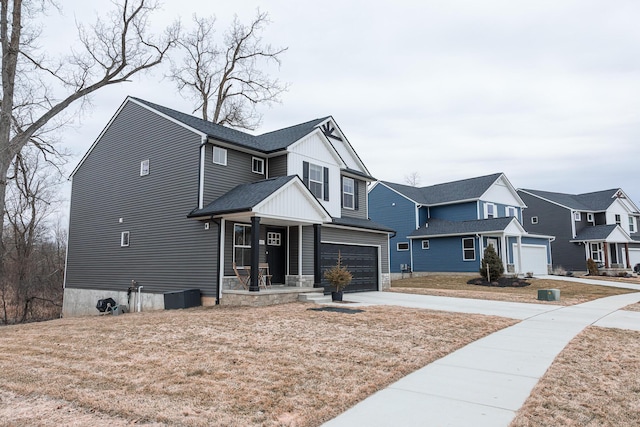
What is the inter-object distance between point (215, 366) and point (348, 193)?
46.2 ft

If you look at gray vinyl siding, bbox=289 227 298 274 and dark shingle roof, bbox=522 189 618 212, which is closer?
gray vinyl siding, bbox=289 227 298 274

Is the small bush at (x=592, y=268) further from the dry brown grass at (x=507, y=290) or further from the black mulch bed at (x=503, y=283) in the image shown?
the black mulch bed at (x=503, y=283)

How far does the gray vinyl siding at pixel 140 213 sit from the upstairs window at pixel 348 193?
7.08 m

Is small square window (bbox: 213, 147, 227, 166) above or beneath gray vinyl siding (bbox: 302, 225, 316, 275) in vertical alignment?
above

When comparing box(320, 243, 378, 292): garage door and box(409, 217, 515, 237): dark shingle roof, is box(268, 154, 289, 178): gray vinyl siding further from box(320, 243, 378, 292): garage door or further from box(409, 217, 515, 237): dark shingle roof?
box(409, 217, 515, 237): dark shingle roof

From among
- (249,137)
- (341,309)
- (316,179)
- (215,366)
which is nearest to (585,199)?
(316,179)

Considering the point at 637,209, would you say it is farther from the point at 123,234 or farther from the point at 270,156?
the point at 123,234

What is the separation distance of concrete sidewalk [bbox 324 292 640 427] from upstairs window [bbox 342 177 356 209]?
10.1 metres

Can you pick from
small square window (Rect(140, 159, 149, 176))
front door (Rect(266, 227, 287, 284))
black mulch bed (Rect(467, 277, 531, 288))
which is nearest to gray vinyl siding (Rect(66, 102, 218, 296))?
small square window (Rect(140, 159, 149, 176))

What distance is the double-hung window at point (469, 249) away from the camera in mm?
26453

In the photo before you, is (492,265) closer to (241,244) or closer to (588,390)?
(241,244)

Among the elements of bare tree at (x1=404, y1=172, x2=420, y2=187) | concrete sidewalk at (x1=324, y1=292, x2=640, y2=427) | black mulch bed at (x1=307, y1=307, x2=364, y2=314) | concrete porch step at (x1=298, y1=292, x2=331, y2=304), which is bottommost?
concrete sidewalk at (x1=324, y1=292, x2=640, y2=427)

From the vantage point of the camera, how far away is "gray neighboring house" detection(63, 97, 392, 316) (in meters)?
13.5

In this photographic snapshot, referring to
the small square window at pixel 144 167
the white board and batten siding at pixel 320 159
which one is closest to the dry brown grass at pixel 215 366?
the white board and batten siding at pixel 320 159
